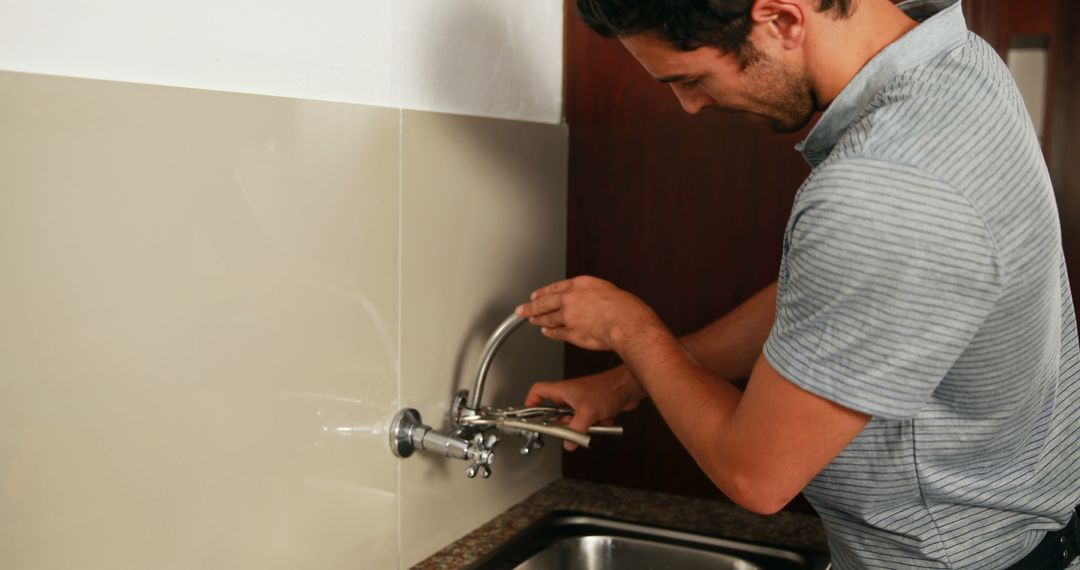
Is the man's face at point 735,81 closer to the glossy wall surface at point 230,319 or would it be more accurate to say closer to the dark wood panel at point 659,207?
the glossy wall surface at point 230,319

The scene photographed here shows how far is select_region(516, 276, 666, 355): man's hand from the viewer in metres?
1.15

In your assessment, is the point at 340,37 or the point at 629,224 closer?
the point at 340,37

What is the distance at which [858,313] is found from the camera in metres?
0.82

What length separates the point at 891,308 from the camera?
0.81 meters

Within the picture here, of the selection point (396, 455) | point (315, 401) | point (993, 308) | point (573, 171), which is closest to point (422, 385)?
point (396, 455)

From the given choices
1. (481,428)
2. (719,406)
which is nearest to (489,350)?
(481,428)

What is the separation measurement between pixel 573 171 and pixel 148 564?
104cm

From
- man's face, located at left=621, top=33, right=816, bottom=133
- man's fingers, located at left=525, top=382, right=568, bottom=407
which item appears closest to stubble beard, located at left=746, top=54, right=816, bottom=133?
man's face, located at left=621, top=33, right=816, bottom=133

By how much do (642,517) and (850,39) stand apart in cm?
90

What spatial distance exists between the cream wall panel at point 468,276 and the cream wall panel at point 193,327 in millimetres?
61

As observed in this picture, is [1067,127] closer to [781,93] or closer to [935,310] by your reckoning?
[781,93]

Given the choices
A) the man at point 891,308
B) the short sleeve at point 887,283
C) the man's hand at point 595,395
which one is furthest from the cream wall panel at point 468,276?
the short sleeve at point 887,283

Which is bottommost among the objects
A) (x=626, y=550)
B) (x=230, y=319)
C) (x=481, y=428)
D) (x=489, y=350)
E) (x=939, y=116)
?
(x=626, y=550)

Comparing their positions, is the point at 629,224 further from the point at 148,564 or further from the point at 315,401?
the point at 148,564
